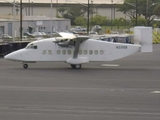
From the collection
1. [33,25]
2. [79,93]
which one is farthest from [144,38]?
[33,25]

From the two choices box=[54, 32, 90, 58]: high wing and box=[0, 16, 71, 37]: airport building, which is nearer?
box=[54, 32, 90, 58]: high wing

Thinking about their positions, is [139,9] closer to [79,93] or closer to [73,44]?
[73,44]

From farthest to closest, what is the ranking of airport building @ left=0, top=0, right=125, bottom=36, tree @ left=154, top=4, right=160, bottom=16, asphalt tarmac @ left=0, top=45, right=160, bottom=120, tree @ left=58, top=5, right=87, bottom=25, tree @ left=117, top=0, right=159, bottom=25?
tree @ left=58, top=5, right=87, bottom=25 < tree @ left=117, top=0, right=159, bottom=25 < tree @ left=154, top=4, right=160, bottom=16 < airport building @ left=0, top=0, right=125, bottom=36 < asphalt tarmac @ left=0, top=45, right=160, bottom=120

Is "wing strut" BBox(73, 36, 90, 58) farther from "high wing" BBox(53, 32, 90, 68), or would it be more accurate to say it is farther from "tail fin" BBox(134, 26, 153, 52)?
"tail fin" BBox(134, 26, 153, 52)

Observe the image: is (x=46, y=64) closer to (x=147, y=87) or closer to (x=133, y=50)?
(x=133, y=50)

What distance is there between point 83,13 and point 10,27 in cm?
4614

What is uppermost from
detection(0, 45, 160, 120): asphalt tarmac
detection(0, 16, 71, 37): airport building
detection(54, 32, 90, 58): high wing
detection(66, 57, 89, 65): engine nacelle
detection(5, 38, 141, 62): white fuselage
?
detection(0, 16, 71, 37): airport building

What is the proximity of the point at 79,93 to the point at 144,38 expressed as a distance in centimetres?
1535

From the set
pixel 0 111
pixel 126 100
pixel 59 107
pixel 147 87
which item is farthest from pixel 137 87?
pixel 0 111

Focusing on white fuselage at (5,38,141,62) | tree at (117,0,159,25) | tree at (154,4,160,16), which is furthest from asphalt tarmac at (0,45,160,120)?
tree at (117,0,159,25)

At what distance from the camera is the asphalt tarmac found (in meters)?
16.4

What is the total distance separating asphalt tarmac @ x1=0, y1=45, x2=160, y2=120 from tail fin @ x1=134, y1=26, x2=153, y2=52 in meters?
1.36

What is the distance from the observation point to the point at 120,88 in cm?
2389

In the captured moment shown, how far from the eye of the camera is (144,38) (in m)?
36.2
